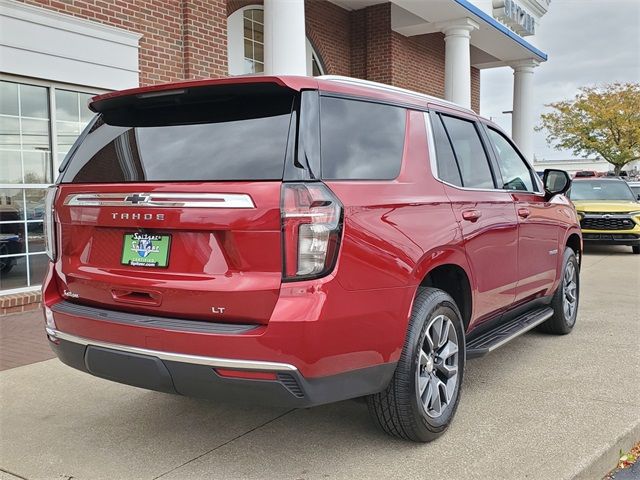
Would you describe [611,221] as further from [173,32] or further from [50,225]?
[50,225]

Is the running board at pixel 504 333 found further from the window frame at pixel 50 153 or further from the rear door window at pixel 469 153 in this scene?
the window frame at pixel 50 153

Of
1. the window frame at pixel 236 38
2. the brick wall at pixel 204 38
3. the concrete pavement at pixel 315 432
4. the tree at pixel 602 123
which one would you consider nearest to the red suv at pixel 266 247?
the concrete pavement at pixel 315 432

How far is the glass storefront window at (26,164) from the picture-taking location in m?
6.64

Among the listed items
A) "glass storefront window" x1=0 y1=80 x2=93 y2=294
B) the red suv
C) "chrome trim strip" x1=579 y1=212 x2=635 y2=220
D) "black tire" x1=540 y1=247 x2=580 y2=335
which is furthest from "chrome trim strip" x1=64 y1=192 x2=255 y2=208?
"chrome trim strip" x1=579 y1=212 x2=635 y2=220

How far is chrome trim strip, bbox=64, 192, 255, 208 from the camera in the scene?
2.76 m

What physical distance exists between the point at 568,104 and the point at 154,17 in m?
36.6

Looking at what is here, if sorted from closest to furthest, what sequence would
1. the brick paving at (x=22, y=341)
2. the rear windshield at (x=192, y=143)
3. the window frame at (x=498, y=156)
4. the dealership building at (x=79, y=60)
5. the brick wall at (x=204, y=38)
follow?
the rear windshield at (x=192, y=143) → the window frame at (x=498, y=156) → the brick paving at (x=22, y=341) → the dealership building at (x=79, y=60) → the brick wall at (x=204, y=38)

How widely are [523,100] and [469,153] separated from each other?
14141mm

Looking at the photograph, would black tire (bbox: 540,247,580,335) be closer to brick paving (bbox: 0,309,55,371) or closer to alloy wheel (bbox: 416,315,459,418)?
alloy wheel (bbox: 416,315,459,418)

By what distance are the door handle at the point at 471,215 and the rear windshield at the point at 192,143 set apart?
1.44 meters

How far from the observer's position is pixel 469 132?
4395 millimetres

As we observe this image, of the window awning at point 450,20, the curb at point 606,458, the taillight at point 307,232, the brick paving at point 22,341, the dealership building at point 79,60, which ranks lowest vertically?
the curb at point 606,458

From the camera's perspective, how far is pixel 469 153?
4277 millimetres

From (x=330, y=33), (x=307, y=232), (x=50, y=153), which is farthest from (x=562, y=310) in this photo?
(x=330, y=33)
